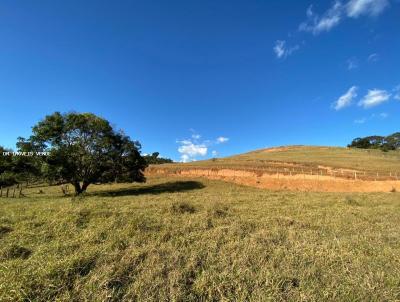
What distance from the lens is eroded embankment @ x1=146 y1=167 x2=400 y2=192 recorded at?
99.2ft

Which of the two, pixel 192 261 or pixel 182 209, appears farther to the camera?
pixel 182 209

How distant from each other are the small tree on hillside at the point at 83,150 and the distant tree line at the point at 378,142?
377 feet

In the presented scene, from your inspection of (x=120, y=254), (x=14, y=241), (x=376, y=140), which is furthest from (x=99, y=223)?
(x=376, y=140)

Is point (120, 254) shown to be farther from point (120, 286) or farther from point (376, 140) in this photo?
point (376, 140)

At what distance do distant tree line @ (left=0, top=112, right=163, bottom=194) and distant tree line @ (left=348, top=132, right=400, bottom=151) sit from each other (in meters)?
115

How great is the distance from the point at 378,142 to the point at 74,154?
12984 cm

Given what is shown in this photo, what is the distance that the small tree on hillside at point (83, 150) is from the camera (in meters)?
23.5

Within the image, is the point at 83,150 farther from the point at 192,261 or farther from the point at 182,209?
the point at 192,261

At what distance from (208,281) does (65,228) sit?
5684mm

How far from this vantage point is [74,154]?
24.3 meters

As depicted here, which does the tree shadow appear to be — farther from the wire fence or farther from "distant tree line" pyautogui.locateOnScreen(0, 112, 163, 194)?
the wire fence

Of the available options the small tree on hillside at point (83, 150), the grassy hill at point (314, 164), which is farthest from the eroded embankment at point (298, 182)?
the small tree on hillside at point (83, 150)

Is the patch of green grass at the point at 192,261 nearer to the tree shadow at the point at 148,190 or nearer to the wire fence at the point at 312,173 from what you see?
the tree shadow at the point at 148,190

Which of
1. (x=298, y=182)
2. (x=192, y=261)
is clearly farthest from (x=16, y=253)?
(x=298, y=182)
